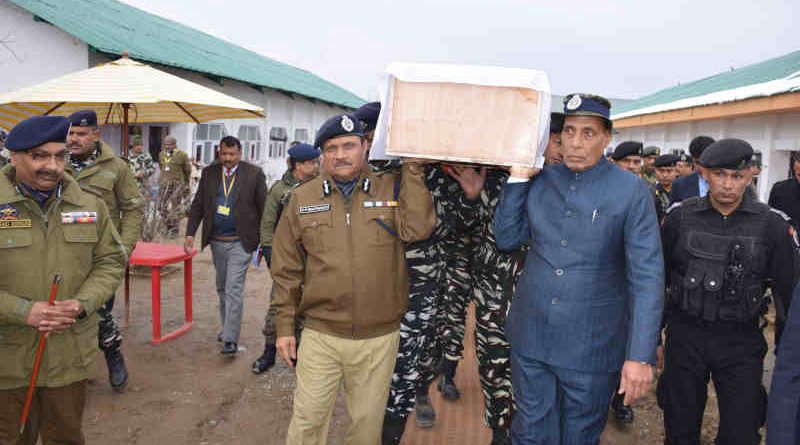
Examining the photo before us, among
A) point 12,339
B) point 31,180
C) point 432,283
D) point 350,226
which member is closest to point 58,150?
point 31,180

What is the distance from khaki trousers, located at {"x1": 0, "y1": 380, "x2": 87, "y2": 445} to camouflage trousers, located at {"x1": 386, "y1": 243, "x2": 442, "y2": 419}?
5.42ft

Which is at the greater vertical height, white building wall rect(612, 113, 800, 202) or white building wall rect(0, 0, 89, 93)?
white building wall rect(0, 0, 89, 93)

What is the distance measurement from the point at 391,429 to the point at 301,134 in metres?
18.8

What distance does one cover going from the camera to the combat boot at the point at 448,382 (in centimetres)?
455

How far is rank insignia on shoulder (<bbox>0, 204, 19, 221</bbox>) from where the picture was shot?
108 inches

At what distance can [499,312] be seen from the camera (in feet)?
11.2

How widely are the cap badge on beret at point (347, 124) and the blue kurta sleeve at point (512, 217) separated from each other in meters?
0.84

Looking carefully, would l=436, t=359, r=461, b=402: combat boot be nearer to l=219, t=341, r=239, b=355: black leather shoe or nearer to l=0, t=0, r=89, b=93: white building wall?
l=219, t=341, r=239, b=355: black leather shoe

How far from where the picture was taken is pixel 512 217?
2.81 metres

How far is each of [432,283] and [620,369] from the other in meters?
1.15

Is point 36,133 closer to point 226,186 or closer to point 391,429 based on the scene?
point 391,429

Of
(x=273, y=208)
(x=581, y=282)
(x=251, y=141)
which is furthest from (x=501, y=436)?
(x=251, y=141)

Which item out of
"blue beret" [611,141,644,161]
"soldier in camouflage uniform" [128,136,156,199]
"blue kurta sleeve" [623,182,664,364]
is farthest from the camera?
"soldier in camouflage uniform" [128,136,156,199]

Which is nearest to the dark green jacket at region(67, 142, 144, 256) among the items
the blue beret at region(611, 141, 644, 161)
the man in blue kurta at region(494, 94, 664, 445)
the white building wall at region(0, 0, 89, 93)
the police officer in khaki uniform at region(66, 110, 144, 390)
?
the police officer in khaki uniform at region(66, 110, 144, 390)
